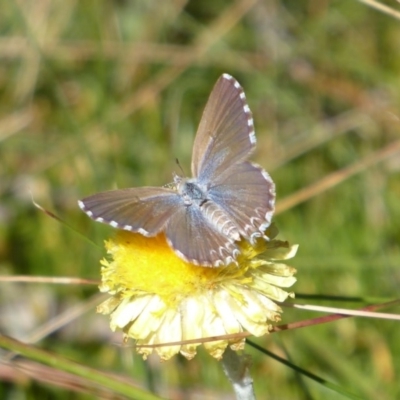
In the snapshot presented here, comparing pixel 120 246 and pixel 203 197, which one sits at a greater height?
pixel 203 197

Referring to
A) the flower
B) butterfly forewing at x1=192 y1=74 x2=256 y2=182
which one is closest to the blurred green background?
the flower

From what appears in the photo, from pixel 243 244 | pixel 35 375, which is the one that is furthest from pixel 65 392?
pixel 243 244

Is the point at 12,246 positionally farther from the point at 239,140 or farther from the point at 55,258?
the point at 239,140

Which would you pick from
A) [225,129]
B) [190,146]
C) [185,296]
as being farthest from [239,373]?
[190,146]

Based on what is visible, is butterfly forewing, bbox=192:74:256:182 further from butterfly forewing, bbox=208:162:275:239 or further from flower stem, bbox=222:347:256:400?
flower stem, bbox=222:347:256:400

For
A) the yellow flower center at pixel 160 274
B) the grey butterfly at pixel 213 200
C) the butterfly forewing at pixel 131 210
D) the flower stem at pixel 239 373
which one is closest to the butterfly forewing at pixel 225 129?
the grey butterfly at pixel 213 200
